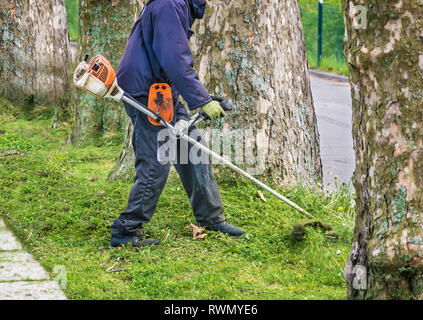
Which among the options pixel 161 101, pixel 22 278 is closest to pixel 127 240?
pixel 22 278

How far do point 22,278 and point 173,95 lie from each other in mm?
1650

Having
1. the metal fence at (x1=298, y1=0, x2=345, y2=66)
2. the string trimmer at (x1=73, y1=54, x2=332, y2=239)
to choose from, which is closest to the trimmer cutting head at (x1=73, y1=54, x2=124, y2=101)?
the string trimmer at (x1=73, y1=54, x2=332, y2=239)

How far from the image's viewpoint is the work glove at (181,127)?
5.05 metres

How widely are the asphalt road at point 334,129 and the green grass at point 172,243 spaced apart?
1.36 m

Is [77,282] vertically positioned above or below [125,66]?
below

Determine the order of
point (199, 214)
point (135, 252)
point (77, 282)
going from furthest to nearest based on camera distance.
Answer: point (199, 214) → point (135, 252) → point (77, 282)

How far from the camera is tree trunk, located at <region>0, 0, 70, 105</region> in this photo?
389 inches

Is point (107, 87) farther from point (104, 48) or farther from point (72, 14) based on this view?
point (72, 14)

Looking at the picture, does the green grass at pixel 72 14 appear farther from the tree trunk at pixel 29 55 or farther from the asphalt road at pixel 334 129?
the tree trunk at pixel 29 55

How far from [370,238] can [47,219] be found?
2976 millimetres

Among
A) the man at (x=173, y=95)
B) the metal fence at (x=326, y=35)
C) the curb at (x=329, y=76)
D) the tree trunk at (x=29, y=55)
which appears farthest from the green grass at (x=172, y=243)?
the metal fence at (x=326, y=35)

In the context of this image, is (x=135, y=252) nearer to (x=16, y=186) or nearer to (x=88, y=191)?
(x=88, y=191)

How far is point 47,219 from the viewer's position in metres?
5.75

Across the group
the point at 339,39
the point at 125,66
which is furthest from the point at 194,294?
the point at 339,39
